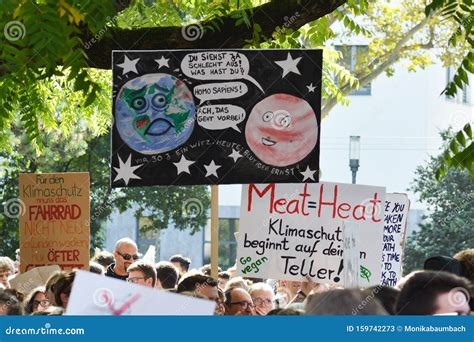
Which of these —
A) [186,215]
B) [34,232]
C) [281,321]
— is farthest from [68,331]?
[186,215]

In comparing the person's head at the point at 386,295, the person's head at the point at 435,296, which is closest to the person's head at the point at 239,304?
the person's head at the point at 386,295

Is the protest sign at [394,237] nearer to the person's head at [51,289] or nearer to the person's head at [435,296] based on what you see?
the person's head at [51,289]

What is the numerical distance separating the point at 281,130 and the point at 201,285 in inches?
53.4

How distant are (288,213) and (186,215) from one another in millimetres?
22201

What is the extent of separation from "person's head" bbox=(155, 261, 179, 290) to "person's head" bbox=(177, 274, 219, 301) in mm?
1569

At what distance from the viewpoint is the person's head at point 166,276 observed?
9461 millimetres

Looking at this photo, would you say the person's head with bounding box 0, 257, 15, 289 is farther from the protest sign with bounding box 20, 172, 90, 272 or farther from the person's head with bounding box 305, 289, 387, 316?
the person's head with bounding box 305, 289, 387, 316

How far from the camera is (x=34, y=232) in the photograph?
10.0 metres

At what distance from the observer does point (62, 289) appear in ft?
23.9

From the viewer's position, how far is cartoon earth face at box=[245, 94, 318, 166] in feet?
27.6
